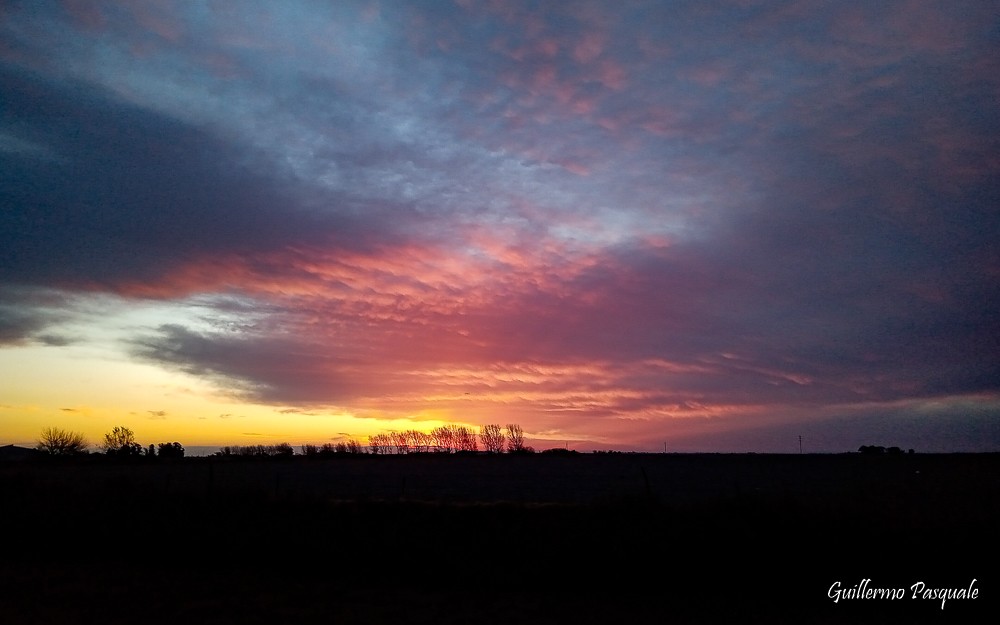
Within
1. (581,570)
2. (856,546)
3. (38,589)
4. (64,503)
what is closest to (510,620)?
(581,570)

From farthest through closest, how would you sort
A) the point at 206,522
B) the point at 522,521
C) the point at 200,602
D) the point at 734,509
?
the point at 206,522 < the point at 522,521 < the point at 734,509 < the point at 200,602

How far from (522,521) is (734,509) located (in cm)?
541

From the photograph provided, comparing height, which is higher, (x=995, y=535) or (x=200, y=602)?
(x=995, y=535)

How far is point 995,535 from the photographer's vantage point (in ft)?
46.1

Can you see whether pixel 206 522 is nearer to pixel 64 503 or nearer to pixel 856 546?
pixel 64 503

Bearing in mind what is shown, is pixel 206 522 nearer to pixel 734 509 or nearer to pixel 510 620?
pixel 510 620

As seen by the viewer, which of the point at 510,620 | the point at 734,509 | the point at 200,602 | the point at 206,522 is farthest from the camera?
the point at 206,522

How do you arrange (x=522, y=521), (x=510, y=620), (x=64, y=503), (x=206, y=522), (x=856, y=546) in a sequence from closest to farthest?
(x=510, y=620)
(x=856, y=546)
(x=522, y=521)
(x=206, y=522)
(x=64, y=503)

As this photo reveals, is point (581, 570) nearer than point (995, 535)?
No

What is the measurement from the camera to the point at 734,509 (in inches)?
629

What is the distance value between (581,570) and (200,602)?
27.2 ft

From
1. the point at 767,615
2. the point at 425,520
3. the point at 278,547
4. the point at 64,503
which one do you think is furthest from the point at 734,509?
the point at 64,503

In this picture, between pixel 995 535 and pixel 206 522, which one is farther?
pixel 206 522

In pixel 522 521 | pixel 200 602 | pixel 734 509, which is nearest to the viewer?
pixel 200 602
